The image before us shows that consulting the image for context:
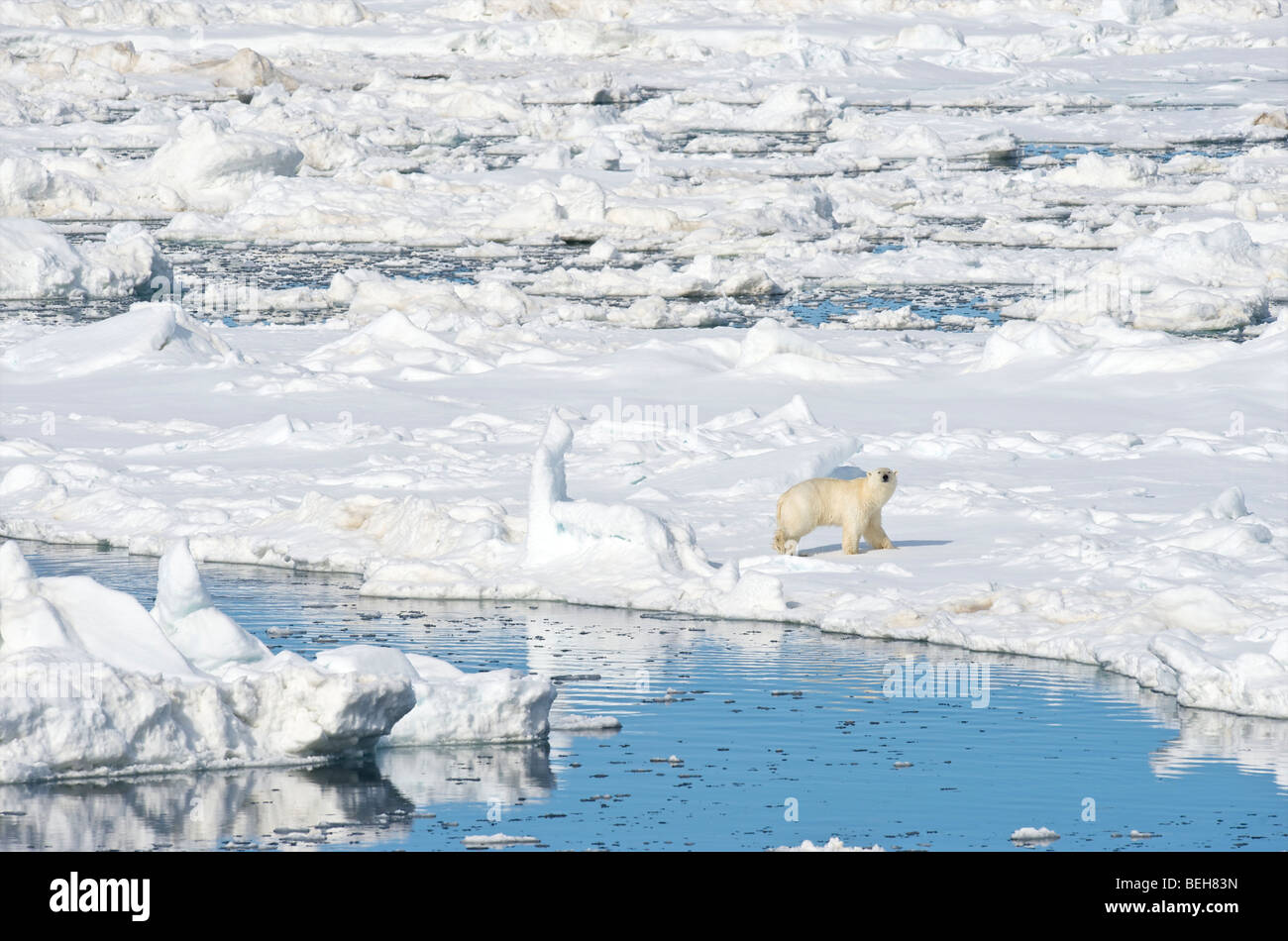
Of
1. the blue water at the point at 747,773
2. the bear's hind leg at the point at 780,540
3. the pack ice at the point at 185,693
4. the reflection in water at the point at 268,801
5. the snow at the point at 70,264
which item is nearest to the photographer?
the reflection in water at the point at 268,801

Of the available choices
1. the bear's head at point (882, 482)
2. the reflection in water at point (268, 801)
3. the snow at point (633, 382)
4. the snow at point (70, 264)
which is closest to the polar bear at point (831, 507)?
the bear's head at point (882, 482)

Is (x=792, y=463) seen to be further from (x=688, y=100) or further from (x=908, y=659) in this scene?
(x=688, y=100)

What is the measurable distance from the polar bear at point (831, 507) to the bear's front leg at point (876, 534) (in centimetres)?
1

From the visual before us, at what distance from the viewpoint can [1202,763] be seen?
932 cm

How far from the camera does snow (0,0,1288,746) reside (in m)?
10.9

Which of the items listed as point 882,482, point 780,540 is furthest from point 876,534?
point 780,540

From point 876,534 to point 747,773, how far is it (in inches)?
175

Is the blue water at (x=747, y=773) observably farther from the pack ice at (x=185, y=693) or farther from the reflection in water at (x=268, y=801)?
the pack ice at (x=185, y=693)

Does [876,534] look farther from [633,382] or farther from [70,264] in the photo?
[70,264]

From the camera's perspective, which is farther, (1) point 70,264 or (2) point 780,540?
(1) point 70,264

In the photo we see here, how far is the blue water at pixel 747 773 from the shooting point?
8.14 m

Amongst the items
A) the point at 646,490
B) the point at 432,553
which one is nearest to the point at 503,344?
the point at 646,490

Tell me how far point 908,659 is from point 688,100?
1627 inches

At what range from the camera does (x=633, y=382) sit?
19.8 m
